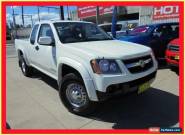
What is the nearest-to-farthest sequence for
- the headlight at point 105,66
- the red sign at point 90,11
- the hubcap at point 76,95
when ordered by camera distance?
the headlight at point 105,66 < the hubcap at point 76,95 < the red sign at point 90,11

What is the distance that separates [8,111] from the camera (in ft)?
15.2

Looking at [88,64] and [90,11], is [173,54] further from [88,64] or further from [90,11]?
[90,11]

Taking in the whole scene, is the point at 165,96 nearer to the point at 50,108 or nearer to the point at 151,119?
the point at 151,119

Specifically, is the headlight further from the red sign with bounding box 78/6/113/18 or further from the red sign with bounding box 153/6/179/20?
the red sign with bounding box 78/6/113/18

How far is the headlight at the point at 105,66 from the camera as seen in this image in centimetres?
363

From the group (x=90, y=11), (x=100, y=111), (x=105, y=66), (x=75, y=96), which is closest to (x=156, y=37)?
(x=100, y=111)

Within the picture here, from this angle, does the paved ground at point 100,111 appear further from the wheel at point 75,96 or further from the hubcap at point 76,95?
the hubcap at point 76,95

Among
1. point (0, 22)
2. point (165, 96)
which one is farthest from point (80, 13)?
point (165, 96)

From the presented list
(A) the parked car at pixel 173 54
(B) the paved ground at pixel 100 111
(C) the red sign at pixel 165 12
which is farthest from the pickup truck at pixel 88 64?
(C) the red sign at pixel 165 12

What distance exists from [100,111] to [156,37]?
476 cm

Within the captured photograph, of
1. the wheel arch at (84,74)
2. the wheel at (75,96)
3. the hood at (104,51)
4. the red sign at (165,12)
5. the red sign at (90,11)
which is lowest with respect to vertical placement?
the wheel at (75,96)

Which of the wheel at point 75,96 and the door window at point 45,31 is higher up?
the door window at point 45,31

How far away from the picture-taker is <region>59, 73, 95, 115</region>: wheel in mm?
4043

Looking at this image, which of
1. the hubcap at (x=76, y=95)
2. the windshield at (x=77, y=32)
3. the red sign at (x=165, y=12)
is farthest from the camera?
the red sign at (x=165, y=12)
